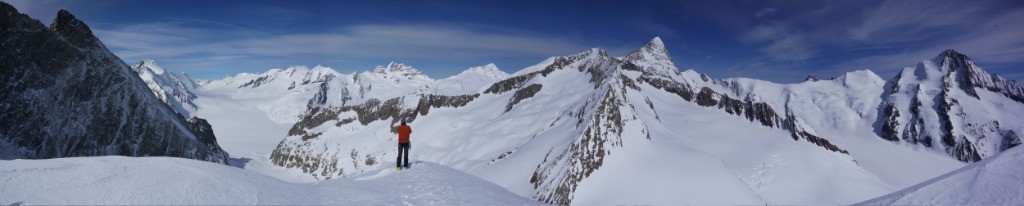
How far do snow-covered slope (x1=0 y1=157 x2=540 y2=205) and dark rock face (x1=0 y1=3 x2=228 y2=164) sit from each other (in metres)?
40.1

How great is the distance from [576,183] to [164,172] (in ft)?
158

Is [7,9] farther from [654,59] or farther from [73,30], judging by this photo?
[654,59]

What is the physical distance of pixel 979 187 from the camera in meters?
6.86

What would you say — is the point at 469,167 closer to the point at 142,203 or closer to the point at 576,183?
the point at 576,183

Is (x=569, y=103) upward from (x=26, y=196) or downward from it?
upward

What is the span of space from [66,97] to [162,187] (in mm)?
48842

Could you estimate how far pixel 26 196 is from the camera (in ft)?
29.9

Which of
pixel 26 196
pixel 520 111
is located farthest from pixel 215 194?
pixel 520 111

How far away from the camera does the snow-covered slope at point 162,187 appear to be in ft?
30.6

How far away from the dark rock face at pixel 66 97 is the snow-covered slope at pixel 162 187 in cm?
4010

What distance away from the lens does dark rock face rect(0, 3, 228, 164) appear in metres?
40.0

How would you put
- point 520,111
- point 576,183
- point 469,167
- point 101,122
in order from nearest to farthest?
point 101,122 → point 576,183 → point 469,167 → point 520,111

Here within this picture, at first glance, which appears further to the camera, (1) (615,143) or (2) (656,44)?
(2) (656,44)

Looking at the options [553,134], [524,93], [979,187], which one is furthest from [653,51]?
[979,187]
